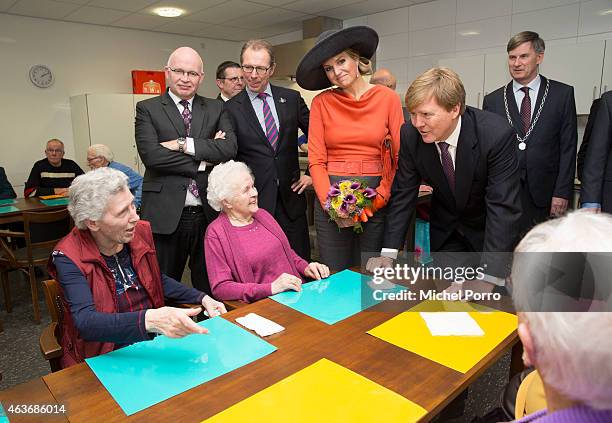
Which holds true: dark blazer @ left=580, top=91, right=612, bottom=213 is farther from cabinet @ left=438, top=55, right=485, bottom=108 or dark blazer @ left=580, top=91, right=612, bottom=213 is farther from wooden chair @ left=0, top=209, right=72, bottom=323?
wooden chair @ left=0, top=209, right=72, bottom=323

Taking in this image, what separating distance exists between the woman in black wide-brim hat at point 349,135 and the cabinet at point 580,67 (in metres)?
3.15

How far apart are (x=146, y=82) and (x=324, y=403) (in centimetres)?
706

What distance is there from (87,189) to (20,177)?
574 centimetres

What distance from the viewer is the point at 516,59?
324 cm

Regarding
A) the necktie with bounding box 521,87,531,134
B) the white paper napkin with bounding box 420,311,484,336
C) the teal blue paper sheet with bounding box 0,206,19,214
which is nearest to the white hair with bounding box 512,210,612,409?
the white paper napkin with bounding box 420,311,484,336

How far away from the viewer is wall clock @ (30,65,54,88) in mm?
6400

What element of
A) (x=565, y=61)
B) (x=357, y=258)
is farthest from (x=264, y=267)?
(x=565, y=61)

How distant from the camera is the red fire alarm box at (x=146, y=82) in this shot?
7.09 meters

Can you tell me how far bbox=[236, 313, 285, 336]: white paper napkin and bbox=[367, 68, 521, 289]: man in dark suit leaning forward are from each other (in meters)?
0.71

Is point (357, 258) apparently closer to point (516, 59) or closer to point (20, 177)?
point (516, 59)

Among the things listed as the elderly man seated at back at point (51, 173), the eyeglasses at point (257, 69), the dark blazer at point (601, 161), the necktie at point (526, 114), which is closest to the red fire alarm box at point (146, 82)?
the elderly man seated at back at point (51, 173)

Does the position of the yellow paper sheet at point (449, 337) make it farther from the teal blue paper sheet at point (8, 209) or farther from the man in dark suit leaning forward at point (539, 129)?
the teal blue paper sheet at point (8, 209)

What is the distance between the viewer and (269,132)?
2838 millimetres

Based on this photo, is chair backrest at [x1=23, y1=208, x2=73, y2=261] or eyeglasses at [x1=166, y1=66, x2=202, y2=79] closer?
eyeglasses at [x1=166, y1=66, x2=202, y2=79]
